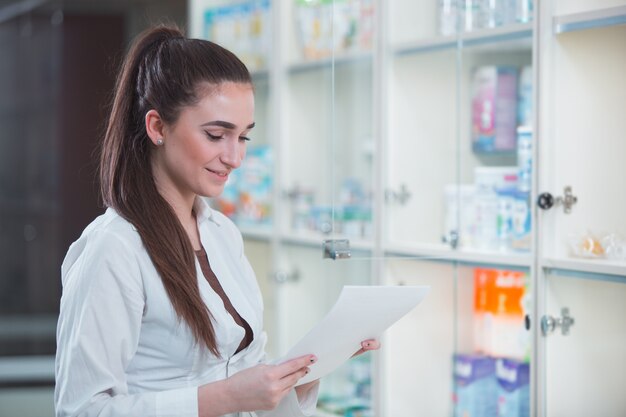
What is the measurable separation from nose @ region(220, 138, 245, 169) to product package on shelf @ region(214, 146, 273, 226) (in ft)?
6.49

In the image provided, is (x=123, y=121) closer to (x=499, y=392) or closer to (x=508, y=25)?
(x=508, y=25)

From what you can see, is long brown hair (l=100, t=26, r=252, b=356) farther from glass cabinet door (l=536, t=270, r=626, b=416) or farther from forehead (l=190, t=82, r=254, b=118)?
glass cabinet door (l=536, t=270, r=626, b=416)

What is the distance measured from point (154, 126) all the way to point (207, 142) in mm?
106

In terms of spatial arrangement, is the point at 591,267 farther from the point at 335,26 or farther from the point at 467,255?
the point at 335,26

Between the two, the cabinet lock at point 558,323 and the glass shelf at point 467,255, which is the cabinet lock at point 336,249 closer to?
the glass shelf at point 467,255

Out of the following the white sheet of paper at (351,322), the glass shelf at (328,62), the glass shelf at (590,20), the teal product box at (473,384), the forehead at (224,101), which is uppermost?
the glass shelf at (328,62)

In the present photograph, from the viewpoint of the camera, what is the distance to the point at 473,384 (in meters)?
2.52

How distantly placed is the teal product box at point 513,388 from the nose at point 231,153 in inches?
46.2

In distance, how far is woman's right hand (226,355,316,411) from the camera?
1443mm

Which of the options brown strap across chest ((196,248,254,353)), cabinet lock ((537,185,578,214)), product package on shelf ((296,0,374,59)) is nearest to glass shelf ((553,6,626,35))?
cabinet lock ((537,185,578,214))

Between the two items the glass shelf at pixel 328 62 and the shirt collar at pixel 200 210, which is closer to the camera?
the shirt collar at pixel 200 210

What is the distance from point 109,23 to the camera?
16.5 feet

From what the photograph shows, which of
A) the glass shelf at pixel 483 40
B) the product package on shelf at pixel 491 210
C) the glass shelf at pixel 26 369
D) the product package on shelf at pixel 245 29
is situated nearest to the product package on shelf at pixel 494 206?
the product package on shelf at pixel 491 210

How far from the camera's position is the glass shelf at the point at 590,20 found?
6.57ft
